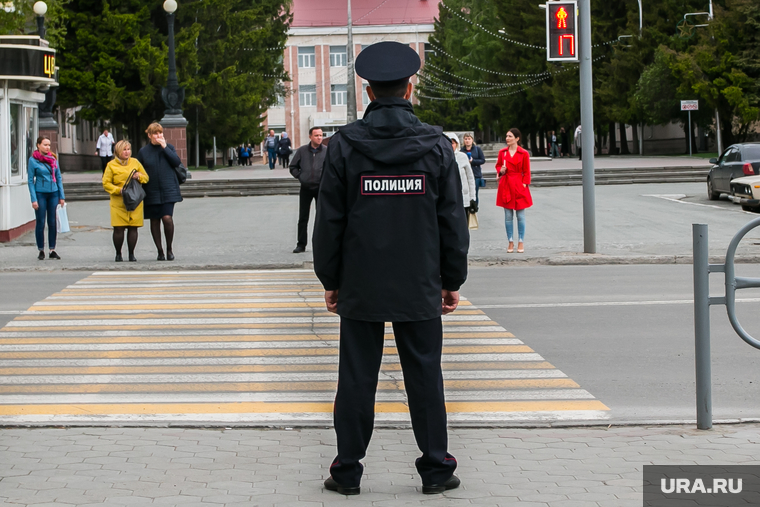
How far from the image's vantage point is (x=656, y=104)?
47188 mm

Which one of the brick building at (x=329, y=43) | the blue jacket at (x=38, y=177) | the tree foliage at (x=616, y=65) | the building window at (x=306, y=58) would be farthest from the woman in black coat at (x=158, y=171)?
the building window at (x=306, y=58)

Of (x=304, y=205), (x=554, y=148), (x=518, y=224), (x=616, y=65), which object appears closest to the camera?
(x=518, y=224)

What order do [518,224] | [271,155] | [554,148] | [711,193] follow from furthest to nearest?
[554,148], [271,155], [711,193], [518,224]

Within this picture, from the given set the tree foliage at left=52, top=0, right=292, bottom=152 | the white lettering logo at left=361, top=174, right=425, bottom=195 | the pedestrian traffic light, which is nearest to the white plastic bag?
the pedestrian traffic light

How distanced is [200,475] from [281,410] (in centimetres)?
146

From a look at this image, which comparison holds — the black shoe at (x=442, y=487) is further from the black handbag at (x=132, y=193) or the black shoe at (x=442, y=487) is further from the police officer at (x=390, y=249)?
the black handbag at (x=132, y=193)

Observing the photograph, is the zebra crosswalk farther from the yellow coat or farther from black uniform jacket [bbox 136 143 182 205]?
black uniform jacket [bbox 136 143 182 205]

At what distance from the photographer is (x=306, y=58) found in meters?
102

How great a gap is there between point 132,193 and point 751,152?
52.3 feet

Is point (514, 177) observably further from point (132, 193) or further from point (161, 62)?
point (161, 62)

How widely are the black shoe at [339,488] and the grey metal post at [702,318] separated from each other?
2.11 metres

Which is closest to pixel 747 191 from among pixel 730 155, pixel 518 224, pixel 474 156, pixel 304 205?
pixel 730 155

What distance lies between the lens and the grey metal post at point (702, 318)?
546cm

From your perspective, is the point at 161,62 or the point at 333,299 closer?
the point at 333,299
